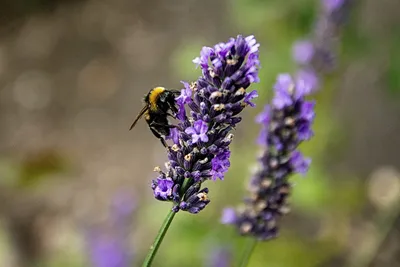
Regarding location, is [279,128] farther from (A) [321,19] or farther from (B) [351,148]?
(B) [351,148]

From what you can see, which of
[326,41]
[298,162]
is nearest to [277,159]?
[298,162]

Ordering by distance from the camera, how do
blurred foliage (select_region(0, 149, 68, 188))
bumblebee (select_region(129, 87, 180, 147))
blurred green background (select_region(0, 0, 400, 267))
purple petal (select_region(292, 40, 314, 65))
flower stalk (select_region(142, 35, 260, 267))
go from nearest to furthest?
flower stalk (select_region(142, 35, 260, 267)) → bumblebee (select_region(129, 87, 180, 147)) → purple petal (select_region(292, 40, 314, 65)) → blurred green background (select_region(0, 0, 400, 267)) → blurred foliage (select_region(0, 149, 68, 188))

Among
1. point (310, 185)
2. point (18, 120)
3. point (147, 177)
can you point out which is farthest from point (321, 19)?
point (18, 120)

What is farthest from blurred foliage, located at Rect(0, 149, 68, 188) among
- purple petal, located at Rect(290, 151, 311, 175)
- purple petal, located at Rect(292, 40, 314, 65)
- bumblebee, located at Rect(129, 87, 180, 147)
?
bumblebee, located at Rect(129, 87, 180, 147)

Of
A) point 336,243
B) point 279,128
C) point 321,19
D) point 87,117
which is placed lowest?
point 279,128

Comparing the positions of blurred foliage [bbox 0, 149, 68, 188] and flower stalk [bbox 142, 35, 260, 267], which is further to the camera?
blurred foliage [bbox 0, 149, 68, 188]

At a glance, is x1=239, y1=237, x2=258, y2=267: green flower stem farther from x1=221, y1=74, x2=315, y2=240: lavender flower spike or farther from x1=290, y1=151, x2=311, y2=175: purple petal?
x1=290, y1=151, x2=311, y2=175: purple petal

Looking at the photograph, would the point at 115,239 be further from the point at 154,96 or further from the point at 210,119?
the point at 210,119
